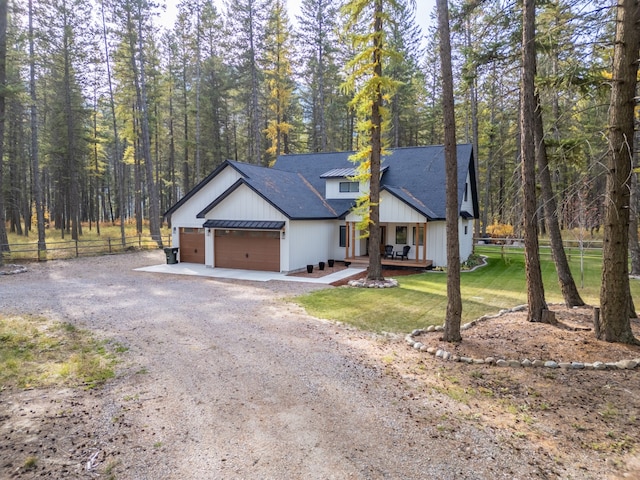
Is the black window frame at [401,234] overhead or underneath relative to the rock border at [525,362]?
overhead

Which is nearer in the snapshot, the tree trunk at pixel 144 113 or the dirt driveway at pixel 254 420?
the dirt driveway at pixel 254 420

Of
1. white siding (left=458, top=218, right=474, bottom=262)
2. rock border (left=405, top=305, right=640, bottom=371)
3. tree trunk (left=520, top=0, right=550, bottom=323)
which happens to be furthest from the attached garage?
rock border (left=405, top=305, right=640, bottom=371)

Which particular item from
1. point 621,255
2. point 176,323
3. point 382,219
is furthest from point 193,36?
point 621,255

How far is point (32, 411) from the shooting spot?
177 inches

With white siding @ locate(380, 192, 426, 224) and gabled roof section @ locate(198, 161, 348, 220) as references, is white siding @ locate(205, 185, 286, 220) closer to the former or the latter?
gabled roof section @ locate(198, 161, 348, 220)

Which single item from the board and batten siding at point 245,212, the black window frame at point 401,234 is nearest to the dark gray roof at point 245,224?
the board and batten siding at point 245,212

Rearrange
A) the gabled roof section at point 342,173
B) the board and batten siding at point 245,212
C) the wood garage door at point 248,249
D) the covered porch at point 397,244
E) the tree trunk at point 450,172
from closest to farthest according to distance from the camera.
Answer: the tree trunk at point 450,172 → the board and batten siding at point 245,212 → the wood garage door at point 248,249 → the covered porch at point 397,244 → the gabled roof section at point 342,173

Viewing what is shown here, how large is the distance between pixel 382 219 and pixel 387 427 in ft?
45.4

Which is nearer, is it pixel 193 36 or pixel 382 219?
pixel 382 219

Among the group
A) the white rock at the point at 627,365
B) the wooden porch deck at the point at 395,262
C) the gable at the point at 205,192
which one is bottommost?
the white rock at the point at 627,365

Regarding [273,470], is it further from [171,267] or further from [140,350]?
[171,267]

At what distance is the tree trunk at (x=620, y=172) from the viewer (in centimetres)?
600

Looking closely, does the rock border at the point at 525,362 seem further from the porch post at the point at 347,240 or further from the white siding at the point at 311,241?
the porch post at the point at 347,240

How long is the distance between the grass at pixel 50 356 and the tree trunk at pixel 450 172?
224 inches
